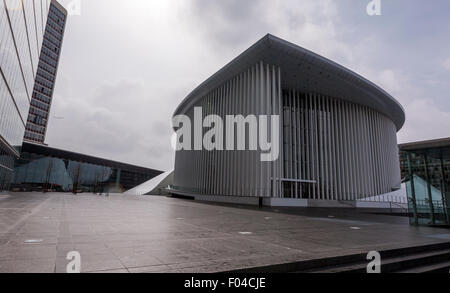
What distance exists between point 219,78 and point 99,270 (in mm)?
35255

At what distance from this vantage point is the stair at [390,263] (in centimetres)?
383

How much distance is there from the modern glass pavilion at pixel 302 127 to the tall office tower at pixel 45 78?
66.5 m

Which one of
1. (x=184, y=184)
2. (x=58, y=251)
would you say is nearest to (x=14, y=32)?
(x=58, y=251)

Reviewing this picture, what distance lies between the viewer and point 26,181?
57.7 meters

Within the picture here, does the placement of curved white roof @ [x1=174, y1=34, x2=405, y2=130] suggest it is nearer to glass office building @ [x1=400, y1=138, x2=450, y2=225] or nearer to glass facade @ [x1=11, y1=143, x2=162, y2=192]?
glass office building @ [x1=400, y1=138, x2=450, y2=225]

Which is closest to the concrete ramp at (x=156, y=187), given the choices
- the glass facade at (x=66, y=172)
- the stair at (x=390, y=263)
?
the glass facade at (x=66, y=172)

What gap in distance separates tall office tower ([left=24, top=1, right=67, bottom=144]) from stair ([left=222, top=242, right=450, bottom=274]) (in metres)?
95.5

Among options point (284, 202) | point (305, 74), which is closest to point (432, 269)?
point (284, 202)

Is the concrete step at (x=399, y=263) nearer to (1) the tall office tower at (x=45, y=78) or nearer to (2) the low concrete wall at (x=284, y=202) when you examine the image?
(2) the low concrete wall at (x=284, y=202)

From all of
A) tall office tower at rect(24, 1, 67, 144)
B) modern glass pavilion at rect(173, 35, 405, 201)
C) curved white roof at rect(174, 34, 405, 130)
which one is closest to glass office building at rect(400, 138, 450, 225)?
modern glass pavilion at rect(173, 35, 405, 201)

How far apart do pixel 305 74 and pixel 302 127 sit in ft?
25.0

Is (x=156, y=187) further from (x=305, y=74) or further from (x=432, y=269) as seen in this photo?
(x=432, y=269)

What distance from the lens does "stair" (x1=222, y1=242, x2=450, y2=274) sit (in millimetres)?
3825

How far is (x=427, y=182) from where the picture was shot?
11.2m
